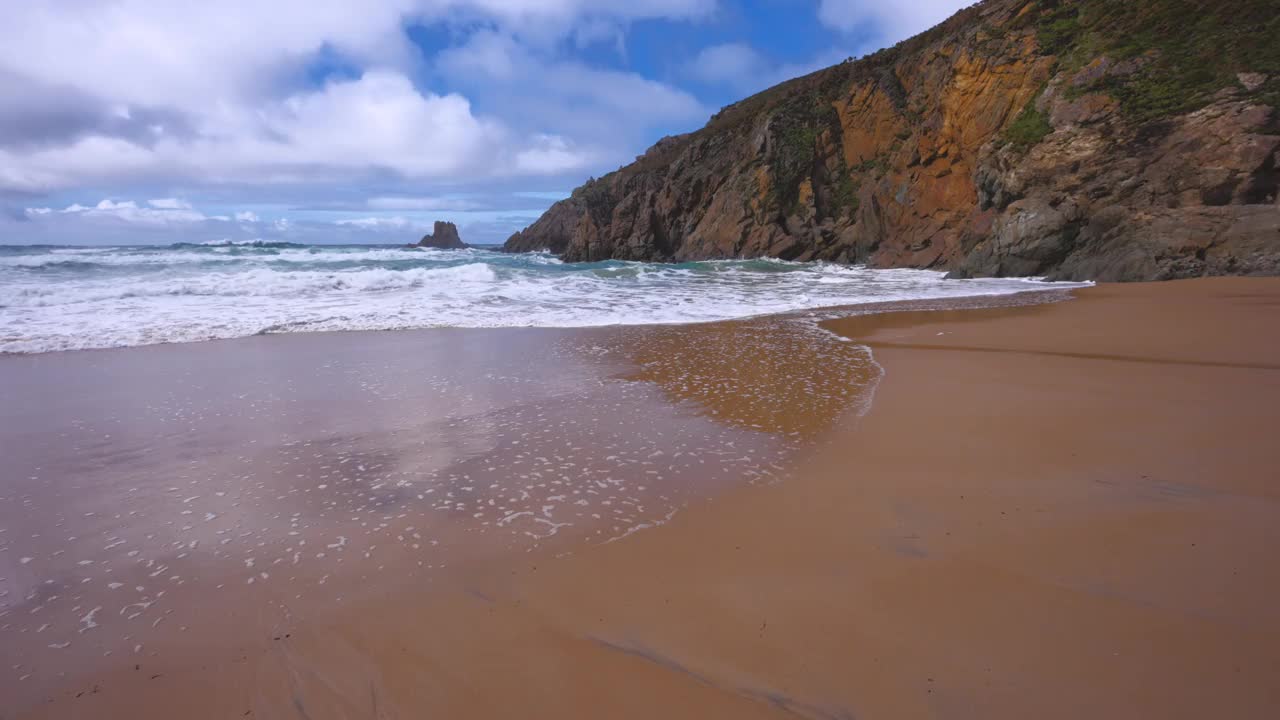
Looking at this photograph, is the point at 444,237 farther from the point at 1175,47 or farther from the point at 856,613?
the point at 856,613

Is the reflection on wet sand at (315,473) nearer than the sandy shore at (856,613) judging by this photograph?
No

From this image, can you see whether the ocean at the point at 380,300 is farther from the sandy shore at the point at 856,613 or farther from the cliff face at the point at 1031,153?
the sandy shore at the point at 856,613

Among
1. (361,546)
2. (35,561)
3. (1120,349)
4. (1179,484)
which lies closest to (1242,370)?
(1120,349)

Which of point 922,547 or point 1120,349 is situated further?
point 1120,349

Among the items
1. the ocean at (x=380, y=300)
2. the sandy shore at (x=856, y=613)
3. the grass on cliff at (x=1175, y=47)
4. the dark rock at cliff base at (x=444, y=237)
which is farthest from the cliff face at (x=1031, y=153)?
the dark rock at cliff base at (x=444, y=237)

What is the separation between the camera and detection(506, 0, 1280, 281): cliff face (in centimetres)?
1441

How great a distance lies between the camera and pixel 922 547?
8.80 ft

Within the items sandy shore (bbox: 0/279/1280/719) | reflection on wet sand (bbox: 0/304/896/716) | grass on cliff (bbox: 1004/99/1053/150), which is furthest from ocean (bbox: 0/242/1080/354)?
sandy shore (bbox: 0/279/1280/719)

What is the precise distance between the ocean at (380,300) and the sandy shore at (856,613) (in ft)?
24.8

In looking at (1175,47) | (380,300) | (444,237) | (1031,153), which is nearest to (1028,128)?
(1031,153)

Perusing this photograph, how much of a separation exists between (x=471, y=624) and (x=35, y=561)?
2.29 metres

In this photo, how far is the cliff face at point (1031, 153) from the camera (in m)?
14.4

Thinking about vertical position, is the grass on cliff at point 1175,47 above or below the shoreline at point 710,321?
above

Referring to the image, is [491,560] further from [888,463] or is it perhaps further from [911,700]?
[888,463]
